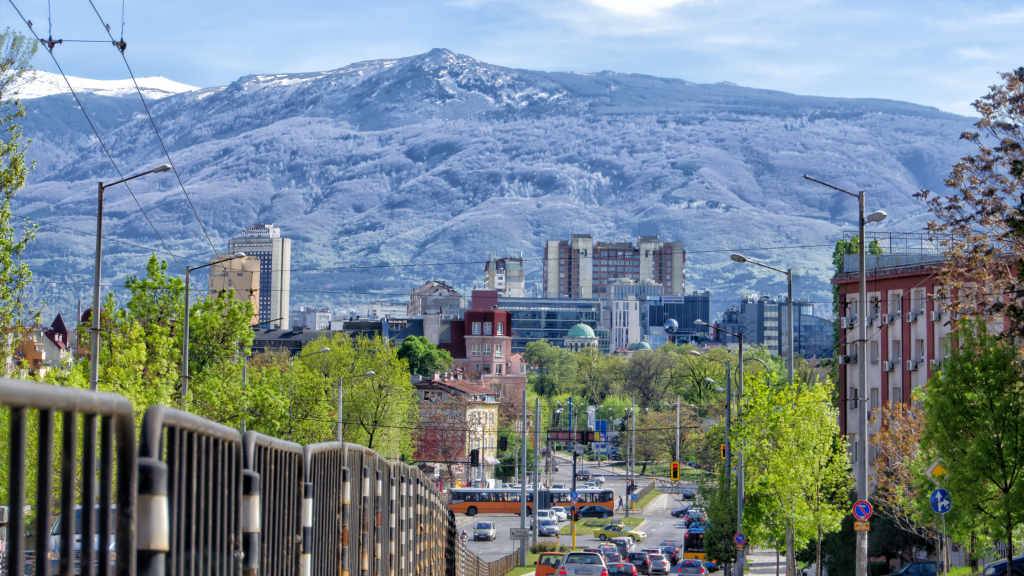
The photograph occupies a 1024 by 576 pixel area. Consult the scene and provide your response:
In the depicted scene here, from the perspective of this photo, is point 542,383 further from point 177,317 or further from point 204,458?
point 204,458

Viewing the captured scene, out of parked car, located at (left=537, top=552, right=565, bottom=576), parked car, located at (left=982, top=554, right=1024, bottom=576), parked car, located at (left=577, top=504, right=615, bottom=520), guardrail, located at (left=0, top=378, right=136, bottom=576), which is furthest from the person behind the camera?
parked car, located at (left=577, top=504, right=615, bottom=520)

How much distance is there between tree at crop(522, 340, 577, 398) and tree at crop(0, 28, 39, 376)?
13591cm

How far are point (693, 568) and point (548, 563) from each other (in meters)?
7.67

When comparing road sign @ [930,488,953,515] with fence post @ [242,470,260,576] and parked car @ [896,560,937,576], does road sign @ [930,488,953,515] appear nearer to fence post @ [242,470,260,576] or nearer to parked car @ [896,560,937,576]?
parked car @ [896,560,937,576]

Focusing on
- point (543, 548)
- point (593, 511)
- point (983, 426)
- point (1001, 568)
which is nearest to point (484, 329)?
point (593, 511)

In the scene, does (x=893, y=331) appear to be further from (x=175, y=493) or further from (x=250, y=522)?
(x=175, y=493)

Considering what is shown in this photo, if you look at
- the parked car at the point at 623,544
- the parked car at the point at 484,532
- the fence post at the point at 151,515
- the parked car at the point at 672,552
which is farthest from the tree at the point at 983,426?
the parked car at the point at 484,532

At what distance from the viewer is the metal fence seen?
123 inches

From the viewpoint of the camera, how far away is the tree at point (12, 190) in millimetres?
22453

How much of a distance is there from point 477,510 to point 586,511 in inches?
353

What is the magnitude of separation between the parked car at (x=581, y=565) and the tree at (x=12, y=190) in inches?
824

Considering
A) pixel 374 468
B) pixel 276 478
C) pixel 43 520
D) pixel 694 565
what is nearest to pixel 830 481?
pixel 694 565

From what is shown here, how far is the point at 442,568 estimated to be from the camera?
2242 centimetres

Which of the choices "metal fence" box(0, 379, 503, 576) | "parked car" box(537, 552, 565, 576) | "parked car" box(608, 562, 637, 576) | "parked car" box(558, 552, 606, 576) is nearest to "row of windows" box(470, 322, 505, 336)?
"parked car" box(537, 552, 565, 576)
